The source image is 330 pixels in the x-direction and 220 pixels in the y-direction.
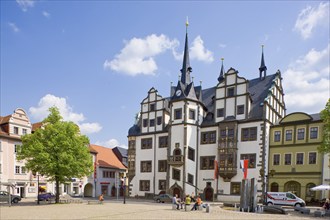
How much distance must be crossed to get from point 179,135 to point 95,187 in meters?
23.2

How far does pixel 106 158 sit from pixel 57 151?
2890 cm

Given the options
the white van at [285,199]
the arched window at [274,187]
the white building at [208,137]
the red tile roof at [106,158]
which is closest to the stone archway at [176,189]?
the white building at [208,137]

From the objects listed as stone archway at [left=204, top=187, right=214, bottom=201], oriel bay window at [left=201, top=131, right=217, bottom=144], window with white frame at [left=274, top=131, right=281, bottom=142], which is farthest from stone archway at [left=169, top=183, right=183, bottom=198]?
window with white frame at [left=274, top=131, right=281, bottom=142]

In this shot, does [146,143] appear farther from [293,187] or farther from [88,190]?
[293,187]

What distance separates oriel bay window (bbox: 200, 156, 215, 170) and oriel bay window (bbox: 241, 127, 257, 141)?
539 cm

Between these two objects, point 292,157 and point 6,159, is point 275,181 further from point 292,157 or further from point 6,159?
point 6,159

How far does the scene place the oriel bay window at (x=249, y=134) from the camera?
3550cm

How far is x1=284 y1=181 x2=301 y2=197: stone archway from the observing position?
3320 cm

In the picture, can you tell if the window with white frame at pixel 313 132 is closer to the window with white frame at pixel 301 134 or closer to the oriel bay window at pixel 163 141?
the window with white frame at pixel 301 134

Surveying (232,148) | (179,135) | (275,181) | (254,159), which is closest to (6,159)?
(179,135)

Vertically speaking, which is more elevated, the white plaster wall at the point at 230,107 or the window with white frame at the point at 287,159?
the white plaster wall at the point at 230,107

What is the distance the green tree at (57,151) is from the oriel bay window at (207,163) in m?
16.3

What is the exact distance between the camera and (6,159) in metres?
40.7

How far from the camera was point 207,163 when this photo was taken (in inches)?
1531
